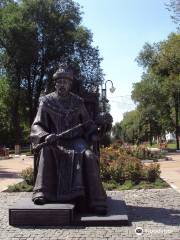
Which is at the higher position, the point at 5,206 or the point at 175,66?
the point at 175,66

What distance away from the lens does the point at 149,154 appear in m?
30.0

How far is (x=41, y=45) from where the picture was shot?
148 ft

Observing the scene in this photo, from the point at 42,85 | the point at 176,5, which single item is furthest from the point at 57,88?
the point at 42,85

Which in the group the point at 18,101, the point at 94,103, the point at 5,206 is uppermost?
the point at 18,101

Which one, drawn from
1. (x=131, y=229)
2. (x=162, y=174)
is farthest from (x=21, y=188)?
(x=131, y=229)

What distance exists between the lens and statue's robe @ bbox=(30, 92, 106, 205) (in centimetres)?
890

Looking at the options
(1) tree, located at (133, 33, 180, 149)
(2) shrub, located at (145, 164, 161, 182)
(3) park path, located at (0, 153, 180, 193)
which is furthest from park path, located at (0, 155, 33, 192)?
(1) tree, located at (133, 33, 180, 149)

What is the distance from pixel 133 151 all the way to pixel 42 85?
19.9 meters

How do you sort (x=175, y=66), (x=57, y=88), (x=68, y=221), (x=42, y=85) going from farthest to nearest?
(x=42, y=85)
(x=175, y=66)
(x=57, y=88)
(x=68, y=221)

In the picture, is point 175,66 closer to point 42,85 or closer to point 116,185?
point 42,85

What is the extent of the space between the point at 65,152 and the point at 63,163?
0.20 m

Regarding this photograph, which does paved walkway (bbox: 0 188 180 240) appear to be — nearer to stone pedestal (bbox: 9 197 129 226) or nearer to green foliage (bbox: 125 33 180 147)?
stone pedestal (bbox: 9 197 129 226)

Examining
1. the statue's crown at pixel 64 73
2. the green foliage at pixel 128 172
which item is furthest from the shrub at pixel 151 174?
the statue's crown at pixel 64 73

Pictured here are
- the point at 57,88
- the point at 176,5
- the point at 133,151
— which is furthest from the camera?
the point at 133,151
